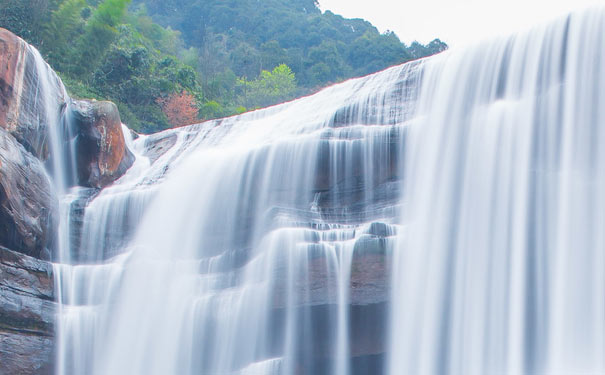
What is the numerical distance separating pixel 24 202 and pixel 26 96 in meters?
2.85

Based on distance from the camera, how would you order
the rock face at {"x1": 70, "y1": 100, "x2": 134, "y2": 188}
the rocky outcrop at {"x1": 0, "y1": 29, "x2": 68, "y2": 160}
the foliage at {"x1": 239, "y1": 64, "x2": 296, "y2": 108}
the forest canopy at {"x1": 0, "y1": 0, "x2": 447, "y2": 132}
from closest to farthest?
the rocky outcrop at {"x1": 0, "y1": 29, "x2": 68, "y2": 160}
the rock face at {"x1": 70, "y1": 100, "x2": 134, "y2": 188}
the forest canopy at {"x1": 0, "y1": 0, "x2": 447, "y2": 132}
the foliage at {"x1": 239, "y1": 64, "x2": 296, "y2": 108}

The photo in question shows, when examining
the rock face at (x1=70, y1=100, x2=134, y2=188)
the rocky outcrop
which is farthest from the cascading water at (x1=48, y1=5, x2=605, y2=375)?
the rocky outcrop

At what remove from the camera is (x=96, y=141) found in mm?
15352

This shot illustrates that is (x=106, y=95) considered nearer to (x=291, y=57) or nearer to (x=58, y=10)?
(x=58, y=10)

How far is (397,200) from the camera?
39.3 ft

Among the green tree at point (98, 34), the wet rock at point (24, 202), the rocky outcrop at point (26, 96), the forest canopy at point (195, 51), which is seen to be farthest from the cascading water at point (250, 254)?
the forest canopy at point (195, 51)

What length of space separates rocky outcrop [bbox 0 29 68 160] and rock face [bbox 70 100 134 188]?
2.42 feet

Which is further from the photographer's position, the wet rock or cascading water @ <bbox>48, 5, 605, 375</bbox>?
the wet rock

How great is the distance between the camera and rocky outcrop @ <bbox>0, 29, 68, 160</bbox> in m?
12.8

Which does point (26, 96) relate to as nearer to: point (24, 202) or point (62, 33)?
point (24, 202)

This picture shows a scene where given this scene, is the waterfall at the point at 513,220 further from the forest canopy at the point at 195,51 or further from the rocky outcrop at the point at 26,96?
the forest canopy at the point at 195,51

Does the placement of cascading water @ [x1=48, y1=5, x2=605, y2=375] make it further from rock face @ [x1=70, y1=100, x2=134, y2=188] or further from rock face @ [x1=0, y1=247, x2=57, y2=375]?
rock face @ [x1=70, y1=100, x2=134, y2=188]

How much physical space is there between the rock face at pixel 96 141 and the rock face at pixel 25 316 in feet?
12.4

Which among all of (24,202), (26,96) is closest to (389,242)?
(24,202)
